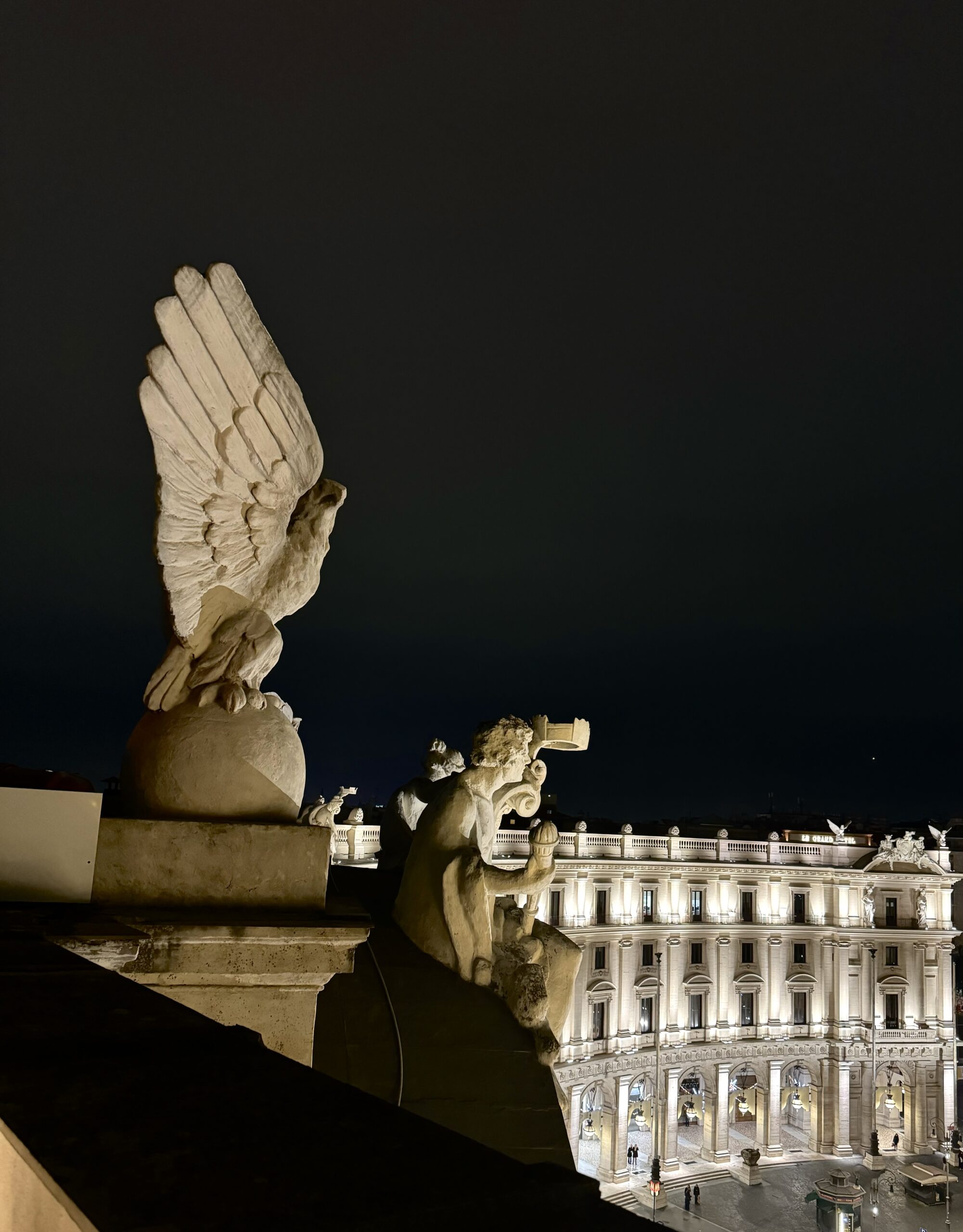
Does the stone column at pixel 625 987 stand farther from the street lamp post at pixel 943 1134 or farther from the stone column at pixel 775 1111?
the street lamp post at pixel 943 1134

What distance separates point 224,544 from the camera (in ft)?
14.2

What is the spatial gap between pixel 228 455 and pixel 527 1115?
10.4ft

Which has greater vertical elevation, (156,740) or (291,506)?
(291,506)

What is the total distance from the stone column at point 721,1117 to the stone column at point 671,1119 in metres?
1.44

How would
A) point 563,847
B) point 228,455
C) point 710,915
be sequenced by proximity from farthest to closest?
point 710,915, point 563,847, point 228,455

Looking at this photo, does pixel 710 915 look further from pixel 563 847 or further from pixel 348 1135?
pixel 348 1135

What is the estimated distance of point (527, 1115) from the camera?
4.12 metres

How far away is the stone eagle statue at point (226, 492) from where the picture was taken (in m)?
4.05

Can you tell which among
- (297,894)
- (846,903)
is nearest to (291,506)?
(297,894)

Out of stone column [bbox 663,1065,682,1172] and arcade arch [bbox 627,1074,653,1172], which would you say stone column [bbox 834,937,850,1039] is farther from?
arcade arch [bbox 627,1074,653,1172]

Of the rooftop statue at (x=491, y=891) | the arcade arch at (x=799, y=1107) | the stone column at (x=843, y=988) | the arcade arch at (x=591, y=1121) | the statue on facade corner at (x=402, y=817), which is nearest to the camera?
the rooftop statue at (x=491, y=891)

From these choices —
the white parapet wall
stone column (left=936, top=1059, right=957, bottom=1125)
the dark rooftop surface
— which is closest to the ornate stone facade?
stone column (left=936, top=1059, right=957, bottom=1125)

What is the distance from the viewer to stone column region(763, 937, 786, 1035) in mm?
39688

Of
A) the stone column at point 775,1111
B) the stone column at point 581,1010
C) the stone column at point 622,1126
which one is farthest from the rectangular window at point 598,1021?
the stone column at point 775,1111
